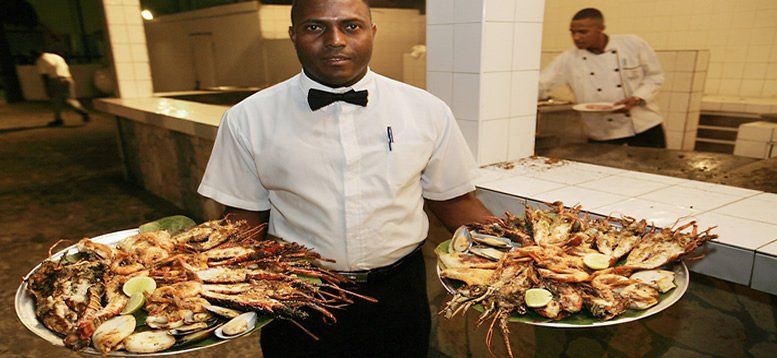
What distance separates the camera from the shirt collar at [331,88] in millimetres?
1562

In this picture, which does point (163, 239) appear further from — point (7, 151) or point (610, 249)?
point (7, 151)

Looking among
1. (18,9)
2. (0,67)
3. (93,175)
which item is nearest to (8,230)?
(93,175)

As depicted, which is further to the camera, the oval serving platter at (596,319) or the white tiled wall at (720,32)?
the white tiled wall at (720,32)

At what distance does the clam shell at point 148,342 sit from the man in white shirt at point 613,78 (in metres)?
3.93

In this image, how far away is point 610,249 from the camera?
142 centimetres

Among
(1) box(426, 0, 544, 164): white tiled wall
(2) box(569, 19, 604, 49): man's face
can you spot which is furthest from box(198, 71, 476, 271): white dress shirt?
(2) box(569, 19, 604, 49): man's face

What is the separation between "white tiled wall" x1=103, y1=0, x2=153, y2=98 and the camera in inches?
225

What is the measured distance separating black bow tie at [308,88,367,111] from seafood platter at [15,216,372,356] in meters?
0.44

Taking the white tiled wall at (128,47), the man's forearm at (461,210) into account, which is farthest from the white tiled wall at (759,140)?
the white tiled wall at (128,47)

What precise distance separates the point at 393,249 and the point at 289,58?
864 cm

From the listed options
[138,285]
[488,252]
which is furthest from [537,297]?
[138,285]

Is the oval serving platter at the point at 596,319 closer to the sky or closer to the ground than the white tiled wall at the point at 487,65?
closer to the ground

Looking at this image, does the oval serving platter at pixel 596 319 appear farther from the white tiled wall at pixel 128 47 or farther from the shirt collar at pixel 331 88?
the white tiled wall at pixel 128 47

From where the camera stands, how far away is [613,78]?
13.9 ft
